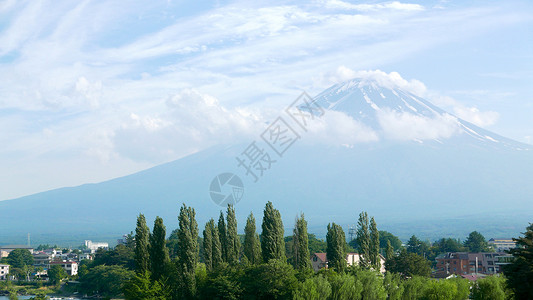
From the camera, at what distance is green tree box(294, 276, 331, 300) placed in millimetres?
30688

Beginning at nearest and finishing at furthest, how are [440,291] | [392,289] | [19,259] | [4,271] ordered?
[440,291], [392,289], [4,271], [19,259]

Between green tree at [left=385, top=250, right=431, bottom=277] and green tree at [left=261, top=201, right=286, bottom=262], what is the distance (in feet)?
57.3

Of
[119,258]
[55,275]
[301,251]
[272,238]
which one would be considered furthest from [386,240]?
[272,238]

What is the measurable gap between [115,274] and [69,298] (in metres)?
8.94

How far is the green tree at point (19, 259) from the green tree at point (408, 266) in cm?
6575

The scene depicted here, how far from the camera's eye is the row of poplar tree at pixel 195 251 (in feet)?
117

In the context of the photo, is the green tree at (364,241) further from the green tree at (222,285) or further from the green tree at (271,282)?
the green tree at (271,282)

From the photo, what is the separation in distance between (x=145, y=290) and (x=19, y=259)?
70.2 meters

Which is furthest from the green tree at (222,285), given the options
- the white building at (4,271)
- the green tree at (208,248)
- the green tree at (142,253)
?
the white building at (4,271)

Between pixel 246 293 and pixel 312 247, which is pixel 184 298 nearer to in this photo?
pixel 246 293

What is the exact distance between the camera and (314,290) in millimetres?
30672

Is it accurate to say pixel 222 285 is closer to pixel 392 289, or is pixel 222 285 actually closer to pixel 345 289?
pixel 345 289

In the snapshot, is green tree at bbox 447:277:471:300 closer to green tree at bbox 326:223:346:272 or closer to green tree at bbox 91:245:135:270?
green tree at bbox 326:223:346:272

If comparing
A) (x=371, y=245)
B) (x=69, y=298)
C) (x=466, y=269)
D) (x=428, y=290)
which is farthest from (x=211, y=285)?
(x=466, y=269)
